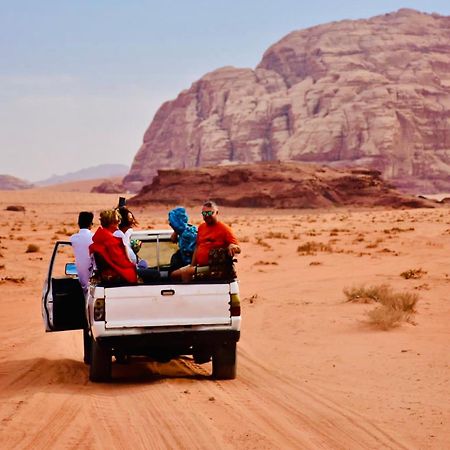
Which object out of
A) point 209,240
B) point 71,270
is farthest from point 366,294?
point 71,270

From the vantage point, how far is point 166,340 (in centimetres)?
855

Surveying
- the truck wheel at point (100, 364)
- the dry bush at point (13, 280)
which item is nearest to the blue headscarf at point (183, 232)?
the truck wheel at point (100, 364)

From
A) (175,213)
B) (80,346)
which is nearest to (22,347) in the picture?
(80,346)

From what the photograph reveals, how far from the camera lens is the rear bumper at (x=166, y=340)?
27.6 feet

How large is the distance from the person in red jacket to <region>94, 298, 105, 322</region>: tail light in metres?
0.42

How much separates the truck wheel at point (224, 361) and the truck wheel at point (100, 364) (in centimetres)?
117

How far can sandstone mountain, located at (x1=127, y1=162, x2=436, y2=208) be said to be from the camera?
90188 millimetres

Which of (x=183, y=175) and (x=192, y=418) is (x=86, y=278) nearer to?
(x=192, y=418)

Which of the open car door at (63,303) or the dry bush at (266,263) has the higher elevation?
the open car door at (63,303)

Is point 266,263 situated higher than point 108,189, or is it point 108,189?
point 108,189

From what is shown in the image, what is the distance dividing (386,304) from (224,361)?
634cm

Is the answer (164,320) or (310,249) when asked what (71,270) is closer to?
(164,320)

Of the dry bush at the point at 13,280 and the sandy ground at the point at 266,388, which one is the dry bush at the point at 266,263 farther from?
the dry bush at the point at 13,280

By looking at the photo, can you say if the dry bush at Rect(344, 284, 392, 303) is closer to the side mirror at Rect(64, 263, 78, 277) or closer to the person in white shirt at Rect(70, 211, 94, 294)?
the person in white shirt at Rect(70, 211, 94, 294)
